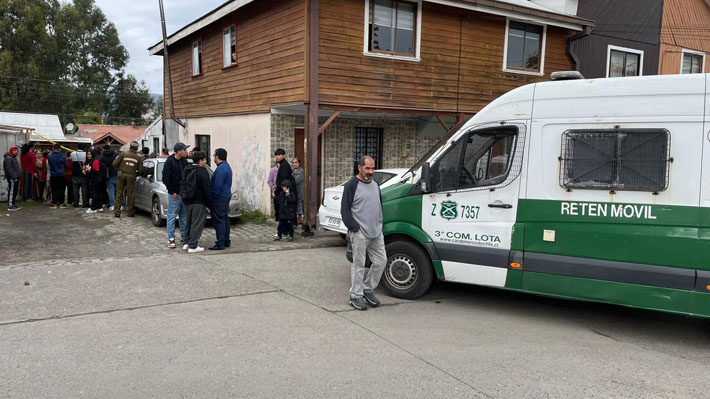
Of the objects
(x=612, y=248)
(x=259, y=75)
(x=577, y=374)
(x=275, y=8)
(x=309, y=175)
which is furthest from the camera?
(x=259, y=75)

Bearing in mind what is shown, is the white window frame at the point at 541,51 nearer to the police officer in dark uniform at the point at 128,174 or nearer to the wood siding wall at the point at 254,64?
the wood siding wall at the point at 254,64

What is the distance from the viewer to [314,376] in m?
4.14

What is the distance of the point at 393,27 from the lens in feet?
40.3

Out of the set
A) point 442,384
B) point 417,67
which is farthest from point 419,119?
point 442,384

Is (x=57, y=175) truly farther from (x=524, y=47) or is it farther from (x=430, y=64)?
(x=524, y=47)

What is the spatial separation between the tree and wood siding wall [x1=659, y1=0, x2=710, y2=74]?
44.9 meters

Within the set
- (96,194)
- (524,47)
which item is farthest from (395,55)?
(96,194)

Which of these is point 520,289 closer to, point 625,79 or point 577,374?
point 577,374

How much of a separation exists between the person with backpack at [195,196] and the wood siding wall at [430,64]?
149 inches

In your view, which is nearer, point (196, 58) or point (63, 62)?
point (196, 58)

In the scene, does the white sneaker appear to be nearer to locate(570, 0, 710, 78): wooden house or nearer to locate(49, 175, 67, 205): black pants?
locate(49, 175, 67, 205): black pants

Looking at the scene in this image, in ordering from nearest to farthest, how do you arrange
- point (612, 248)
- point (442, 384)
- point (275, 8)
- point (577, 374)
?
point (442, 384)
point (577, 374)
point (612, 248)
point (275, 8)

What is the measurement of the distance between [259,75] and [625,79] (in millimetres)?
9536

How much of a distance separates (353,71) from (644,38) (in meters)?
11.6
